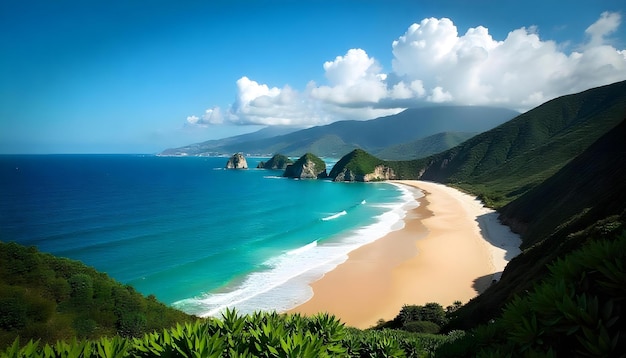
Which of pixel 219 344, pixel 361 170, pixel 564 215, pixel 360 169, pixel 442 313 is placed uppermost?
pixel 219 344

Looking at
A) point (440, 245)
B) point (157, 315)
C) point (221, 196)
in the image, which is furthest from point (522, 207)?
point (221, 196)

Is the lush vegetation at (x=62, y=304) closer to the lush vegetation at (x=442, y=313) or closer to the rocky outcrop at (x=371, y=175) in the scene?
the lush vegetation at (x=442, y=313)

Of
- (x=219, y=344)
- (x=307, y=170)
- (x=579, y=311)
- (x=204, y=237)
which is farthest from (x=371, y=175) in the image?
(x=579, y=311)

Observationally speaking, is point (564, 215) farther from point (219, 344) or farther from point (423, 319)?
point (219, 344)

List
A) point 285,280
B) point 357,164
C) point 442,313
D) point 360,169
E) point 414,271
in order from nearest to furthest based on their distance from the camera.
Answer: point 442,313, point 285,280, point 414,271, point 360,169, point 357,164

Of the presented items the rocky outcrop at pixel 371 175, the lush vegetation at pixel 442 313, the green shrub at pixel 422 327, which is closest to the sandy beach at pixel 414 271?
the lush vegetation at pixel 442 313

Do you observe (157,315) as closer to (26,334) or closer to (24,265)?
(26,334)
